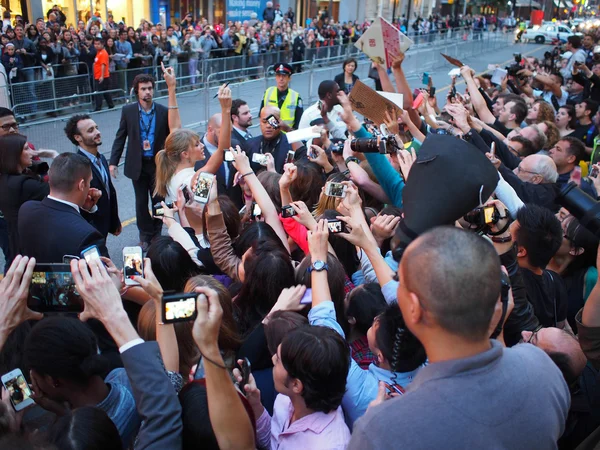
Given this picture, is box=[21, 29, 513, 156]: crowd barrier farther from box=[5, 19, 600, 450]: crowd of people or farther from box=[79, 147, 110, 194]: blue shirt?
box=[5, 19, 600, 450]: crowd of people

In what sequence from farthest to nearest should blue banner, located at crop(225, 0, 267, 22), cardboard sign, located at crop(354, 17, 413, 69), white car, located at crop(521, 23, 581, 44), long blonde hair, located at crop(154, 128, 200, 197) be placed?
white car, located at crop(521, 23, 581, 44) → blue banner, located at crop(225, 0, 267, 22) → cardboard sign, located at crop(354, 17, 413, 69) → long blonde hair, located at crop(154, 128, 200, 197)

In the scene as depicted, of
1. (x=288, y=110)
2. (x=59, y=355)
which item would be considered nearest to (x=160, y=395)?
(x=59, y=355)

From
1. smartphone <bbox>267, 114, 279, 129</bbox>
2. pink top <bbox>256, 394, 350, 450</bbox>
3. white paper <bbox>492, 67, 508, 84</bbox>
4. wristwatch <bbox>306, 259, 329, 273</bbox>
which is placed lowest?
pink top <bbox>256, 394, 350, 450</bbox>

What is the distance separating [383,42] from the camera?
6.50 meters

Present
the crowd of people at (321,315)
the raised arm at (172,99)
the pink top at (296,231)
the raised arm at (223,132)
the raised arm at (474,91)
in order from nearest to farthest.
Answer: the crowd of people at (321,315), the pink top at (296,231), the raised arm at (223,132), the raised arm at (172,99), the raised arm at (474,91)

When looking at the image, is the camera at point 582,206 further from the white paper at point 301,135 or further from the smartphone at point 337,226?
the white paper at point 301,135

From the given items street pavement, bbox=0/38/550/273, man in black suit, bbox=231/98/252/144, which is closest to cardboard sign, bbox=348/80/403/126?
man in black suit, bbox=231/98/252/144

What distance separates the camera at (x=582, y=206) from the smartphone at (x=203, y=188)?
7.04ft

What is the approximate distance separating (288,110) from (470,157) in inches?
233

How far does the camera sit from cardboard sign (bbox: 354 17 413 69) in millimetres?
6371

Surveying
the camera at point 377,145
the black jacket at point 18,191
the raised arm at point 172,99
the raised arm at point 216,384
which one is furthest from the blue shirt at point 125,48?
the raised arm at point 216,384

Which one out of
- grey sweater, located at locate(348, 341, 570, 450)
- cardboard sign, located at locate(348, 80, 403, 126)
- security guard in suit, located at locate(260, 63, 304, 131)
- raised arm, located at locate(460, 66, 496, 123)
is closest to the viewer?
grey sweater, located at locate(348, 341, 570, 450)

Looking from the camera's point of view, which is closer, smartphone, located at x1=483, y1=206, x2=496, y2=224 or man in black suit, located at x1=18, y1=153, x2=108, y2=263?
smartphone, located at x1=483, y1=206, x2=496, y2=224

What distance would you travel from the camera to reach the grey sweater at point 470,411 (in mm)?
1379
